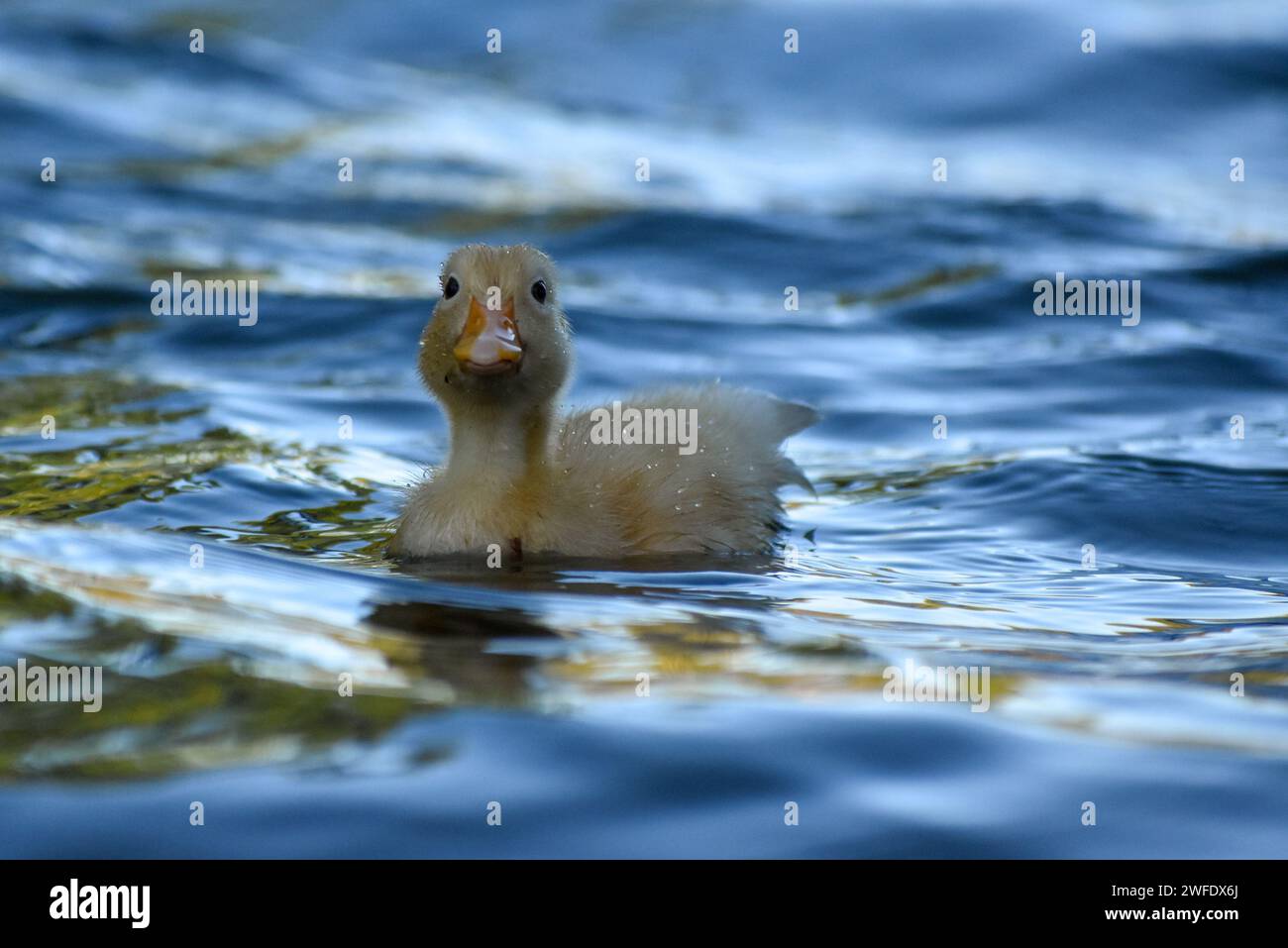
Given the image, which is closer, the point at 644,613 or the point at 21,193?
the point at 644,613

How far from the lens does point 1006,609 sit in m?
6.48

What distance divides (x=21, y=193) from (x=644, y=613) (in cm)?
1062

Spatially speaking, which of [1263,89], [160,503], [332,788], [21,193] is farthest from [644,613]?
[1263,89]

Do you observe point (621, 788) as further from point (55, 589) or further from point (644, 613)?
point (55, 589)

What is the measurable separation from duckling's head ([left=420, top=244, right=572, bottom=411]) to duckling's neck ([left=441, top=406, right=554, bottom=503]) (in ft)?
0.18

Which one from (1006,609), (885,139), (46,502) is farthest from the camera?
(885,139)
